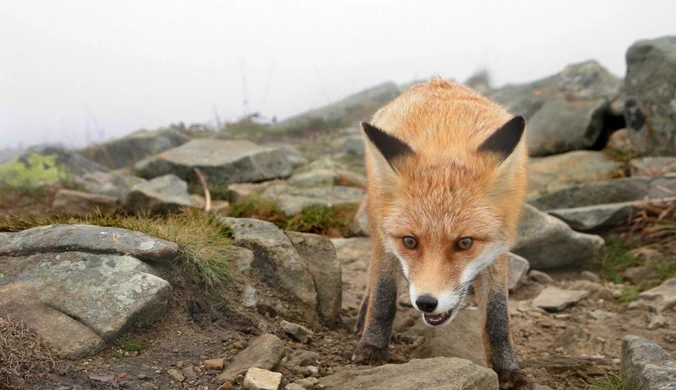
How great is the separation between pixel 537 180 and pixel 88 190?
8.34 m

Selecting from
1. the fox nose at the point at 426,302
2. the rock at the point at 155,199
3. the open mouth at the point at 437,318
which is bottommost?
the rock at the point at 155,199

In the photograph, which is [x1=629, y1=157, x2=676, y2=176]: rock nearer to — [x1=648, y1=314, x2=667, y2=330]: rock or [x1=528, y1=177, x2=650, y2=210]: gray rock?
[x1=528, y1=177, x2=650, y2=210]: gray rock

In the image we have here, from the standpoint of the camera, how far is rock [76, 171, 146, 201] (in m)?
10.7

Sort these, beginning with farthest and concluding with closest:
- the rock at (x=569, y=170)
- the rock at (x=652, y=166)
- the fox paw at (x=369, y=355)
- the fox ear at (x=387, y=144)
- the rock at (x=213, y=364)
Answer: the rock at (x=569, y=170) < the rock at (x=652, y=166) < the fox paw at (x=369, y=355) < the fox ear at (x=387, y=144) < the rock at (x=213, y=364)

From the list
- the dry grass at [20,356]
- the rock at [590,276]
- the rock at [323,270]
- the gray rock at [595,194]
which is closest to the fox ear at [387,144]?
the rock at [323,270]

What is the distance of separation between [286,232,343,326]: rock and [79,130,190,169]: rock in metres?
11.9

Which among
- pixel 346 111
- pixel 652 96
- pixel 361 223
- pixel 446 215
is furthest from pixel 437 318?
pixel 346 111

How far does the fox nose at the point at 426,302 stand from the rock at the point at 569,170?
22.0ft

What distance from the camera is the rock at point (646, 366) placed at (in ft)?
10.8

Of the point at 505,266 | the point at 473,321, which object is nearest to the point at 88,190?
the point at 473,321

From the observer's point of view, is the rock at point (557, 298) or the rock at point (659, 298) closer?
the rock at point (659, 298)

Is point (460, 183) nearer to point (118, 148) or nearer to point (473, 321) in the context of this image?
point (473, 321)

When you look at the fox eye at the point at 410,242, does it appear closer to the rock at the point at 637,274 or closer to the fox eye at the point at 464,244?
the fox eye at the point at 464,244

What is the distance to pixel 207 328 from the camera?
4.09 metres
